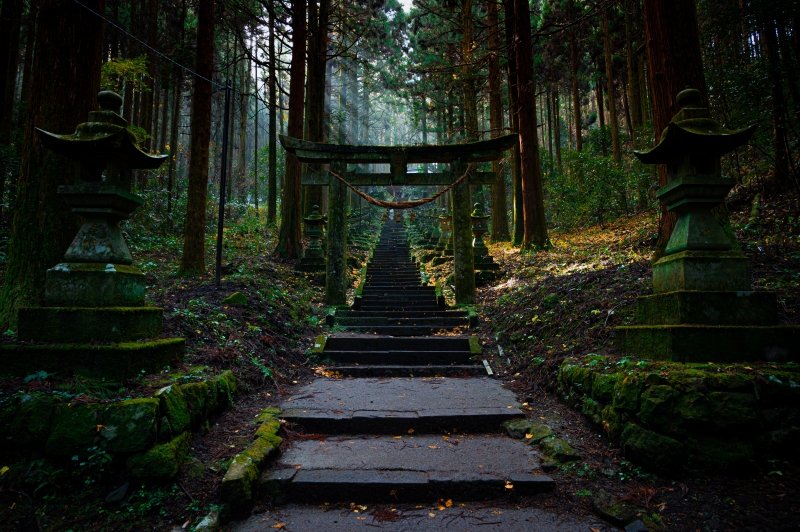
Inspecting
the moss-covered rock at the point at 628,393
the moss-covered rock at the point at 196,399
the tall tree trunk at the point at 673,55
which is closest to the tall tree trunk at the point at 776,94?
the tall tree trunk at the point at 673,55

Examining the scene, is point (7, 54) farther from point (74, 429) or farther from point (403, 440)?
point (403, 440)

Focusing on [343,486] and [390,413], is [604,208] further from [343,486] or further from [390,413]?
[343,486]

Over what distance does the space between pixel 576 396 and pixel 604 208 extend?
1119cm

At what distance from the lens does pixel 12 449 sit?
9.27ft

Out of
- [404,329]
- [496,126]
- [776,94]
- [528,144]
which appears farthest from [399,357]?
[496,126]

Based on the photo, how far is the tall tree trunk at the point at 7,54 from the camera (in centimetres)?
846

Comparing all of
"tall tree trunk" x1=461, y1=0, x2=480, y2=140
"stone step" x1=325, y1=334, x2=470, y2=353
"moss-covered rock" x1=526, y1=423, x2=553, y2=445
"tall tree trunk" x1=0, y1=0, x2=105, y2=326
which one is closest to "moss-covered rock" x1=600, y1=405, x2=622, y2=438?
"moss-covered rock" x1=526, y1=423, x2=553, y2=445

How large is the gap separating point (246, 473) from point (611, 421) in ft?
9.56

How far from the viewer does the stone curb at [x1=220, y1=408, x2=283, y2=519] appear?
112 inches

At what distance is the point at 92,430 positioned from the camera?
2.84m

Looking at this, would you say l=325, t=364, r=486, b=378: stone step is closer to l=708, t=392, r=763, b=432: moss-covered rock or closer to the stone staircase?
the stone staircase

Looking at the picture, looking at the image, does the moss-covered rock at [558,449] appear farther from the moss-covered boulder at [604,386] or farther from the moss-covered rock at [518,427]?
the moss-covered boulder at [604,386]

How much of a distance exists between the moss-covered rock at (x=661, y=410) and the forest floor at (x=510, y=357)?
0.33 m

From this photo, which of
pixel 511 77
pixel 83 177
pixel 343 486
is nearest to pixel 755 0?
pixel 511 77
